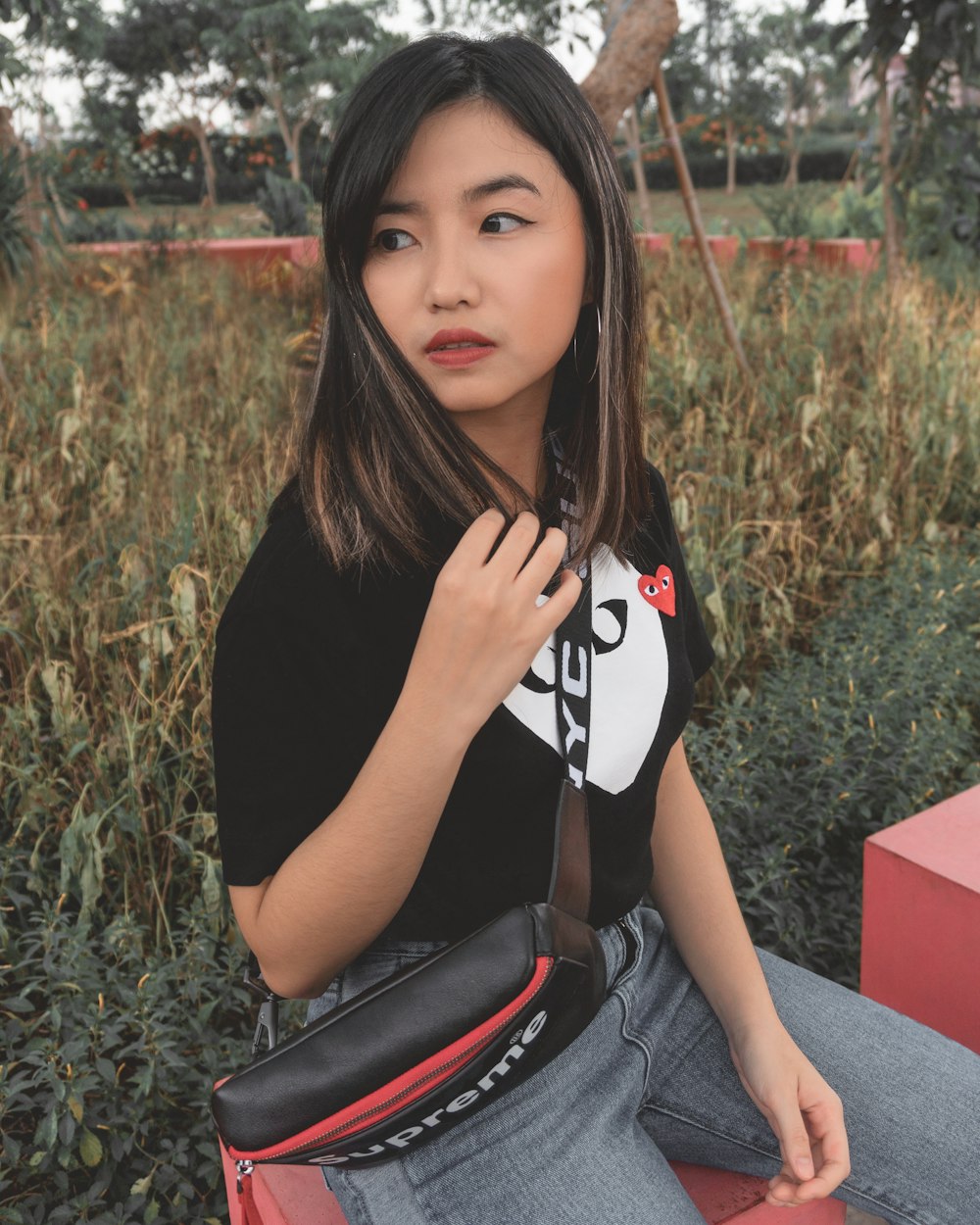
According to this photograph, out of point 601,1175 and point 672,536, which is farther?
point 672,536

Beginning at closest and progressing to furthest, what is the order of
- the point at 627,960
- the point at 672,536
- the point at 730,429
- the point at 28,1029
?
the point at 627,960, the point at 672,536, the point at 28,1029, the point at 730,429

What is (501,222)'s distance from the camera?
1.00m

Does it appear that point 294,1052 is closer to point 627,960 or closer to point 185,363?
point 627,960

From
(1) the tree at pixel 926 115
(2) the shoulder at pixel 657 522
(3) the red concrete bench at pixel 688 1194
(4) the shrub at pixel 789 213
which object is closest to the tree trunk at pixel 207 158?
(4) the shrub at pixel 789 213

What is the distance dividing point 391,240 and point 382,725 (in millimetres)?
443

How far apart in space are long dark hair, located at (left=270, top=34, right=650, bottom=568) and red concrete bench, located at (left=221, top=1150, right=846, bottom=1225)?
25.6 inches

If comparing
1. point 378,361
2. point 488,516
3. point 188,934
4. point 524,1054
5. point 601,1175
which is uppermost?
point 378,361

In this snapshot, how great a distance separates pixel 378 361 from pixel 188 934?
4.28 feet

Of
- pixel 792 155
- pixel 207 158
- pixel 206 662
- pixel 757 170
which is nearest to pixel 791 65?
pixel 757 170

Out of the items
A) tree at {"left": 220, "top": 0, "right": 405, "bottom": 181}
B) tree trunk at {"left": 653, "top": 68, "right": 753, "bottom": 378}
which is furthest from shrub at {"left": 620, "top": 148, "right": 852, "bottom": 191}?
tree trunk at {"left": 653, "top": 68, "right": 753, "bottom": 378}

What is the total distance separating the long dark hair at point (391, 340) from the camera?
3.26ft

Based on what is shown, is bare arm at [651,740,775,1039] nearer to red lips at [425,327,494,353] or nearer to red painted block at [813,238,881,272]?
red lips at [425,327,494,353]

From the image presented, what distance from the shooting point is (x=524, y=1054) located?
2.99ft

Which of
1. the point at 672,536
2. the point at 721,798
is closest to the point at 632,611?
the point at 672,536
